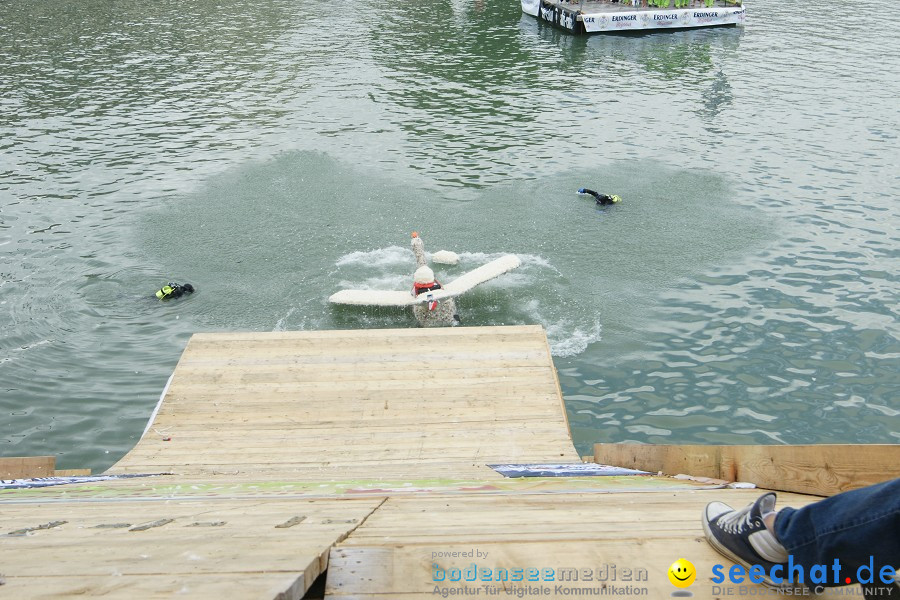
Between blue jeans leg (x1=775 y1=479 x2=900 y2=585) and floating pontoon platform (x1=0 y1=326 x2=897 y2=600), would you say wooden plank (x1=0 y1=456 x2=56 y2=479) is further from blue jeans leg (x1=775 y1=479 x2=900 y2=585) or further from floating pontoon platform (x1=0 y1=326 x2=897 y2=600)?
blue jeans leg (x1=775 y1=479 x2=900 y2=585)

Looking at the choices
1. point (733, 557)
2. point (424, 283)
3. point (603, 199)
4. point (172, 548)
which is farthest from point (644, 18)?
point (172, 548)

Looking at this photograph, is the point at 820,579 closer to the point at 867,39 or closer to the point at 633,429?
the point at 633,429

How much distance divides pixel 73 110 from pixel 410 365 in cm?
2342

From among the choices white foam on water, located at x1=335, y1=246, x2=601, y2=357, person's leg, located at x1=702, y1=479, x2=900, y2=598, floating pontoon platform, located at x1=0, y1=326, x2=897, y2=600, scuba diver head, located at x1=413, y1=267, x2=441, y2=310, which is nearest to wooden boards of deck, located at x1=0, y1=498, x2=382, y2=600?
floating pontoon platform, located at x1=0, y1=326, x2=897, y2=600

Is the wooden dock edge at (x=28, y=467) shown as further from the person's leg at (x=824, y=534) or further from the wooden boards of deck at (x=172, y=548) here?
the person's leg at (x=824, y=534)

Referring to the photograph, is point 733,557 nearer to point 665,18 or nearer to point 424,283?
point 424,283

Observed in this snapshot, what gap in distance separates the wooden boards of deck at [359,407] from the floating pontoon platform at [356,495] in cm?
3

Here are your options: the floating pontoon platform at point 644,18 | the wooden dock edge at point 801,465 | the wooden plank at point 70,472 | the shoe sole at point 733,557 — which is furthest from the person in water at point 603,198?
the floating pontoon platform at point 644,18

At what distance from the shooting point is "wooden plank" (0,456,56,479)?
916 cm

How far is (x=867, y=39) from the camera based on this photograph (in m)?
38.4

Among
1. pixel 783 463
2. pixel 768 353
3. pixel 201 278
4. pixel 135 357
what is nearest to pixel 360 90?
pixel 201 278

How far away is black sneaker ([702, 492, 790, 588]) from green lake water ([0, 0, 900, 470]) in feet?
24.0

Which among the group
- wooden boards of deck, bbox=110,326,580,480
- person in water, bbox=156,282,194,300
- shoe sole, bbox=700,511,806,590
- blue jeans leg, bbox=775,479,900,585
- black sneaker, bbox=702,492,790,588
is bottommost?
person in water, bbox=156,282,194,300

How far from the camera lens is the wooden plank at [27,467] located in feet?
30.0
